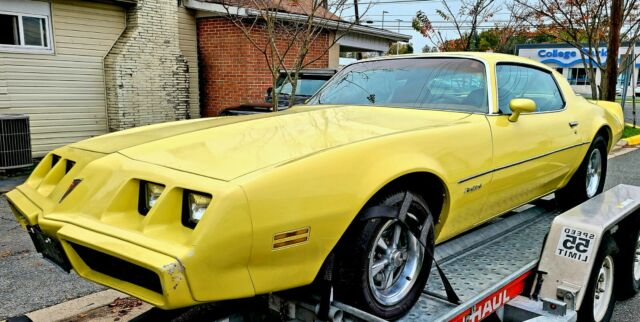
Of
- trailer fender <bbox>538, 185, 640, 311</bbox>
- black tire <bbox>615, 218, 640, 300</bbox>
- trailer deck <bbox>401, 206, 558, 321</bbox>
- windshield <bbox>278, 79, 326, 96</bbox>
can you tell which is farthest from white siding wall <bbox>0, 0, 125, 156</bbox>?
black tire <bbox>615, 218, 640, 300</bbox>

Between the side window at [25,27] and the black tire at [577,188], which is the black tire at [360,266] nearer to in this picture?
the black tire at [577,188]

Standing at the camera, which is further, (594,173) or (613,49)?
(613,49)

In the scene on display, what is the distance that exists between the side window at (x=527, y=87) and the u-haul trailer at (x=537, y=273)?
2.73ft

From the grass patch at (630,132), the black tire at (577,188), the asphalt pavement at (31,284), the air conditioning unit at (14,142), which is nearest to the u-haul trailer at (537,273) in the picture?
the asphalt pavement at (31,284)

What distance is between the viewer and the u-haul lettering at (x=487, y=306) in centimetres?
248

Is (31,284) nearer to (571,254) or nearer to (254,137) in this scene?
(254,137)

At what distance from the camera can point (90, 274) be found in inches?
82.3

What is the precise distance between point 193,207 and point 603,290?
272cm

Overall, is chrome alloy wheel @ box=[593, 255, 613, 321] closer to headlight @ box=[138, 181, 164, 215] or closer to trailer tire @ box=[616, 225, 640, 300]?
trailer tire @ box=[616, 225, 640, 300]

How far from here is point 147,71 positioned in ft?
34.6

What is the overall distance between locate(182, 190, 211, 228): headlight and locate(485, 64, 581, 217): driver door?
1.86 m

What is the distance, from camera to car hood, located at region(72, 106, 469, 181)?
6.97 feet

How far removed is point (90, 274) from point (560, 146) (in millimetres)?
3262

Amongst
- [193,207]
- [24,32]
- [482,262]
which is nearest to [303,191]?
[193,207]
